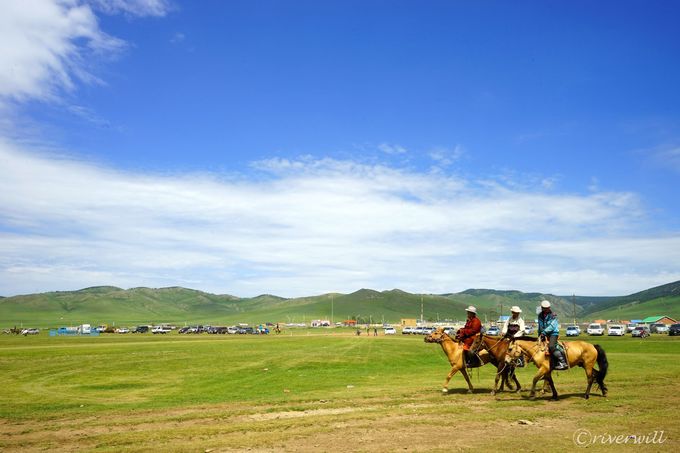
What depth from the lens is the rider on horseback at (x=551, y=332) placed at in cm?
1856

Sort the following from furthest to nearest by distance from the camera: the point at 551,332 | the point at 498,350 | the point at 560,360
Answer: the point at 498,350 < the point at 551,332 < the point at 560,360

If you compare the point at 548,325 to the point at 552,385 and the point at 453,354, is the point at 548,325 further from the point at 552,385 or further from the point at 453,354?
the point at 453,354

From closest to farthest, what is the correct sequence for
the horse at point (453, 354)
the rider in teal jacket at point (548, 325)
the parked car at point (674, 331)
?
the rider in teal jacket at point (548, 325) < the horse at point (453, 354) < the parked car at point (674, 331)

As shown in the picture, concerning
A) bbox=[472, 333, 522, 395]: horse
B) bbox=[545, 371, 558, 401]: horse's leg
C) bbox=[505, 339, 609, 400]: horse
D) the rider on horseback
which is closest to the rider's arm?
the rider on horseback

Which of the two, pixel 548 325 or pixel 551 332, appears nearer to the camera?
pixel 551 332

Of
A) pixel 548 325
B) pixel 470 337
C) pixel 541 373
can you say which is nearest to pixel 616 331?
pixel 470 337

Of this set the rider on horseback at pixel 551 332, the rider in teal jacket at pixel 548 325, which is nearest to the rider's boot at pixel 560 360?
the rider on horseback at pixel 551 332

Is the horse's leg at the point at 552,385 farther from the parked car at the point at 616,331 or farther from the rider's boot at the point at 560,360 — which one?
the parked car at the point at 616,331

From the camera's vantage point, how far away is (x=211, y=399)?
72.1 ft

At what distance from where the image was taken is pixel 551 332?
A: 19000mm

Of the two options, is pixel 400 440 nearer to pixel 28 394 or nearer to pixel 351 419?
pixel 351 419

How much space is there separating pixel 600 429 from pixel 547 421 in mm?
1544

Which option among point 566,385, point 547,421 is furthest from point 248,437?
point 566,385

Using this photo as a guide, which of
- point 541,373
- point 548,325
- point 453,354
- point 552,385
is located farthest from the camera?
point 453,354
